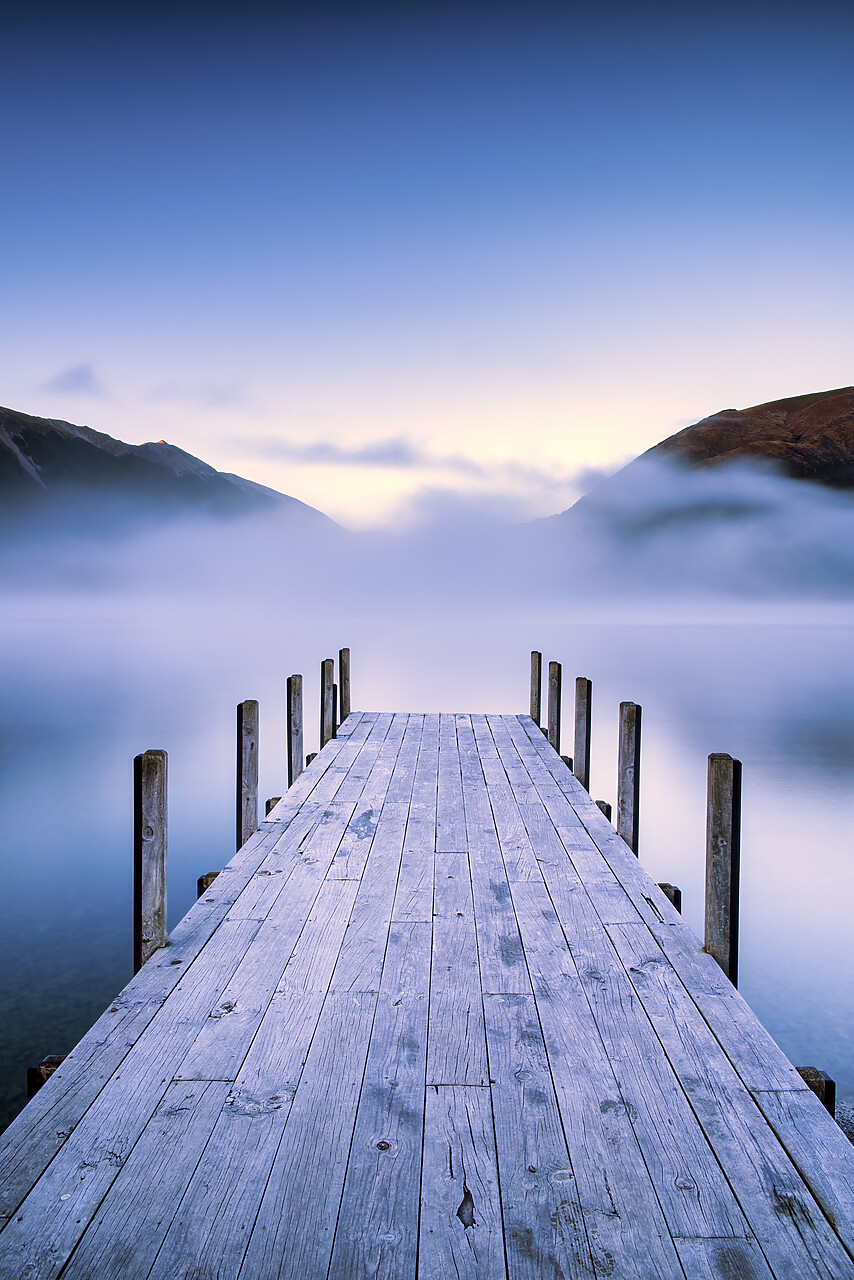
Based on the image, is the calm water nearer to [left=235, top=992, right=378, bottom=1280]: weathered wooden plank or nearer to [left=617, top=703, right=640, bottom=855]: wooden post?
[left=617, top=703, right=640, bottom=855]: wooden post

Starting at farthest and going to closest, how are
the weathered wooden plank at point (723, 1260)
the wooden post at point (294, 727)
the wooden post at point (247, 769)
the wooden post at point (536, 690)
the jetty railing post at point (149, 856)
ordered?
the wooden post at point (536, 690) → the wooden post at point (294, 727) → the wooden post at point (247, 769) → the jetty railing post at point (149, 856) → the weathered wooden plank at point (723, 1260)

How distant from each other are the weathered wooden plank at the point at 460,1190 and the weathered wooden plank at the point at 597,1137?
228 millimetres

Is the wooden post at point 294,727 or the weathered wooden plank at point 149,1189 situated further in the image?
the wooden post at point 294,727

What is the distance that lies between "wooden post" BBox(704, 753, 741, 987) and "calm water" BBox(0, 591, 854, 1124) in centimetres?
351

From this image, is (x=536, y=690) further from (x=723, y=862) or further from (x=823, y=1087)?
(x=823, y=1087)

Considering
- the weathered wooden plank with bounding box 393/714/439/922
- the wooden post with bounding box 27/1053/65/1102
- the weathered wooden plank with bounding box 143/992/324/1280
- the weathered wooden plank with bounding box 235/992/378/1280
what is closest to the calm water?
the wooden post with bounding box 27/1053/65/1102

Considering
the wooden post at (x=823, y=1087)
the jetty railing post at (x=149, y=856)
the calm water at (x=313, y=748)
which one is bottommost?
the calm water at (x=313, y=748)

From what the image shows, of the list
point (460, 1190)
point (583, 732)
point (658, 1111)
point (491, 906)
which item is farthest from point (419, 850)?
point (583, 732)

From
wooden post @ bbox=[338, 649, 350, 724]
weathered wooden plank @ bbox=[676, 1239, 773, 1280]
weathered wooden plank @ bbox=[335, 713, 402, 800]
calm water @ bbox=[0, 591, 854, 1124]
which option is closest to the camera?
weathered wooden plank @ bbox=[676, 1239, 773, 1280]

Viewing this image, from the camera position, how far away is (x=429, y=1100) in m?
2.22

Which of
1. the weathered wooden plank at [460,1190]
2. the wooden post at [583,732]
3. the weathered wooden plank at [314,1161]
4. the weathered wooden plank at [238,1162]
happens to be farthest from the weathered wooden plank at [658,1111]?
the wooden post at [583,732]

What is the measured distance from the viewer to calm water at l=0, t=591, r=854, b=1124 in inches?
283

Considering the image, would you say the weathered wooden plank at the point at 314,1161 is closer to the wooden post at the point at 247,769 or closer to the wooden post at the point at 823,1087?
the wooden post at the point at 823,1087

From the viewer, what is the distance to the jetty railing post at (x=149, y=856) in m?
3.40
